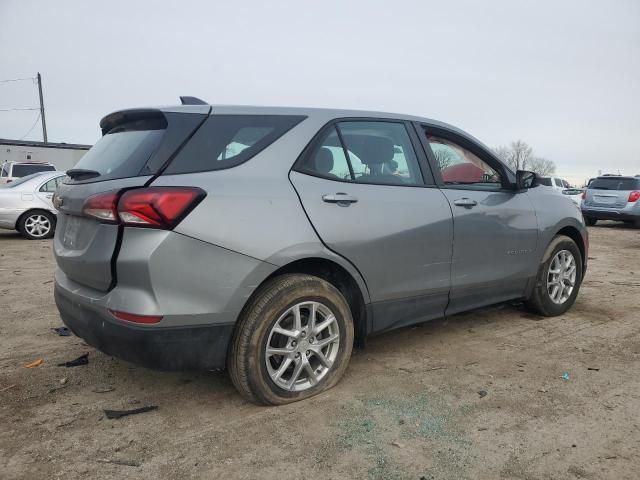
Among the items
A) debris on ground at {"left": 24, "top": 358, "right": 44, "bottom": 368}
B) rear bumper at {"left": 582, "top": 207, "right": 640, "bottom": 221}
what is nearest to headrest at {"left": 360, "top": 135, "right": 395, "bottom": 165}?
debris on ground at {"left": 24, "top": 358, "right": 44, "bottom": 368}

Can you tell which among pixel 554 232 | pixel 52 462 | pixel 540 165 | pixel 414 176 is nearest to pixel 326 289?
pixel 414 176

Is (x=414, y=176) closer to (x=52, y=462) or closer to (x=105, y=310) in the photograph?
(x=105, y=310)

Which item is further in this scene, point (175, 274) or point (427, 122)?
point (427, 122)

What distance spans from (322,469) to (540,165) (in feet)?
233

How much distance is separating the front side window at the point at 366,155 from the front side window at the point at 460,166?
0.26 metres

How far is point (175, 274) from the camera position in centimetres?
238

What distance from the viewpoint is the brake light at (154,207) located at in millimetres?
2359

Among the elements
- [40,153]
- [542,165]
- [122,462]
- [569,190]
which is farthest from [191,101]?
[542,165]

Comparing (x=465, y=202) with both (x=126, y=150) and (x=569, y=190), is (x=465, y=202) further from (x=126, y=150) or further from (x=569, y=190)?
(x=569, y=190)

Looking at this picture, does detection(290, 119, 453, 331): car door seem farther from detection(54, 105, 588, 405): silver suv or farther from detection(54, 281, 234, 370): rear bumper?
detection(54, 281, 234, 370): rear bumper

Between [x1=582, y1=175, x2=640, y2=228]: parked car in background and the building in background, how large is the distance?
2447 centimetres

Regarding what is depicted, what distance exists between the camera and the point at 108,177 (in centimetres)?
262

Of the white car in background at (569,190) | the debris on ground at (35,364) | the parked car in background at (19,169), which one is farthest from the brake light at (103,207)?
the parked car in background at (19,169)

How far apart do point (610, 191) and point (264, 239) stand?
14.6m
